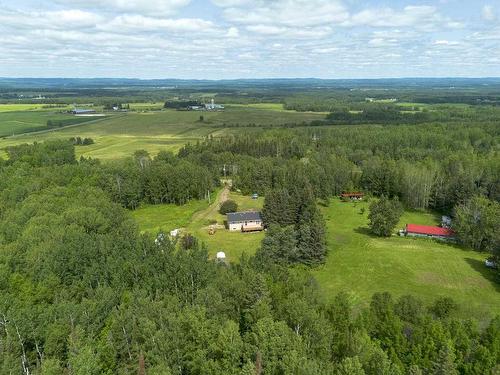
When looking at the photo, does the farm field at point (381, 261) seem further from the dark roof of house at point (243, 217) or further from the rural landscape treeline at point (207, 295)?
the dark roof of house at point (243, 217)

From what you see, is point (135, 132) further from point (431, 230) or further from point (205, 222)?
point (431, 230)

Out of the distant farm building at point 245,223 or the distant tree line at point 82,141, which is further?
the distant tree line at point 82,141

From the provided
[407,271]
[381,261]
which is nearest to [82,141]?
[381,261]

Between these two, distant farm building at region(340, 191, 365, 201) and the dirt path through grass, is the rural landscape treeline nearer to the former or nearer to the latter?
the dirt path through grass

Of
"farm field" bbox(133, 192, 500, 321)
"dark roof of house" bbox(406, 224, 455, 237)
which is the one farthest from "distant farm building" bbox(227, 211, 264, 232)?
"dark roof of house" bbox(406, 224, 455, 237)

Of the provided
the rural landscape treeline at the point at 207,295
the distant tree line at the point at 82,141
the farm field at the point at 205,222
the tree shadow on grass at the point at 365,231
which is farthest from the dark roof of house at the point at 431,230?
the distant tree line at the point at 82,141

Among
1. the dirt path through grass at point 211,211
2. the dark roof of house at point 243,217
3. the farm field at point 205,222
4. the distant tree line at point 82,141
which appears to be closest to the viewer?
the farm field at point 205,222

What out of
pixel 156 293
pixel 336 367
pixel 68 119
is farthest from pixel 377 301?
pixel 68 119
